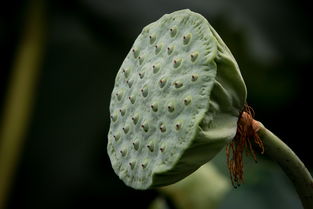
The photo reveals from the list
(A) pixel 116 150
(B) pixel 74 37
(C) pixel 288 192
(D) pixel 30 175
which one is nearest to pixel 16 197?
(D) pixel 30 175

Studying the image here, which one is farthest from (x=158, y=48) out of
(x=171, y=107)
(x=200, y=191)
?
(x=200, y=191)

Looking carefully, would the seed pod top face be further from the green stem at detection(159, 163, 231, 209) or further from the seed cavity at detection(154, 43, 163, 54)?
the green stem at detection(159, 163, 231, 209)

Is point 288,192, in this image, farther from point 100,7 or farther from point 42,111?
point 42,111

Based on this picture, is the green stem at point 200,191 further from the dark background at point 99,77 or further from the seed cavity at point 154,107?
the seed cavity at point 154,107

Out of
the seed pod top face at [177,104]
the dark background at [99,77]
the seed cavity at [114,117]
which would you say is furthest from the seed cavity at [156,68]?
the dark background at [99,77]

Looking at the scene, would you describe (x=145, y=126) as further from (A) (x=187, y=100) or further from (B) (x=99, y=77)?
(B) (x=99, y=77)

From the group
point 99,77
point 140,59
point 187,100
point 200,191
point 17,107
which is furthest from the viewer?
point 99,77
